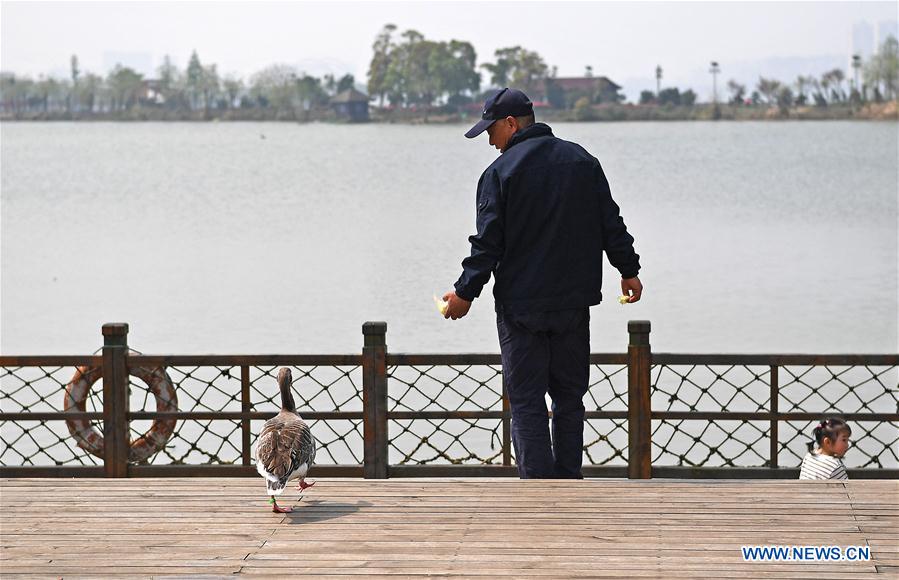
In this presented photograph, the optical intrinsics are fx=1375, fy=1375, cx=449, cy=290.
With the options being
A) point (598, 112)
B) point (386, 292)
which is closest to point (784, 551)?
point (386, 292)

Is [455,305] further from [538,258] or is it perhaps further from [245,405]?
[245,405]

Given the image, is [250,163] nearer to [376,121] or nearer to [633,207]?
[633,207]

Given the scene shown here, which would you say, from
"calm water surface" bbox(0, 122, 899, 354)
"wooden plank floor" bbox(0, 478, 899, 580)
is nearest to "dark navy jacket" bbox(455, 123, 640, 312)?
"wooden plank floor" bbox(0, 478, 899, 580)

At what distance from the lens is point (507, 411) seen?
787cm

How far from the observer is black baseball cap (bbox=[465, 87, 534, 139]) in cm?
644

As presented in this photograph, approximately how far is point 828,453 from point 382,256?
2546cm

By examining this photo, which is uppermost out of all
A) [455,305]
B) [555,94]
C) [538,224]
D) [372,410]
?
[555,94]

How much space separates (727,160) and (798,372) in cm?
6490

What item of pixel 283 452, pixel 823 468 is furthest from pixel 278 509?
pixel 823 468

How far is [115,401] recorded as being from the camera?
772 cm

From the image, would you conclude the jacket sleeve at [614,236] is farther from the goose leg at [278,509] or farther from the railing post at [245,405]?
the railing post at [245,405]

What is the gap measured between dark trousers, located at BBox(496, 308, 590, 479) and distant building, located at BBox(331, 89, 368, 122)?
185 metres

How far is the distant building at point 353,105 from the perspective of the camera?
623ft

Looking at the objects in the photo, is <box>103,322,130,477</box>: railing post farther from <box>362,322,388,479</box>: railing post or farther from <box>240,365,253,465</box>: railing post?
<box>362,322,388,479</box>: railing post
